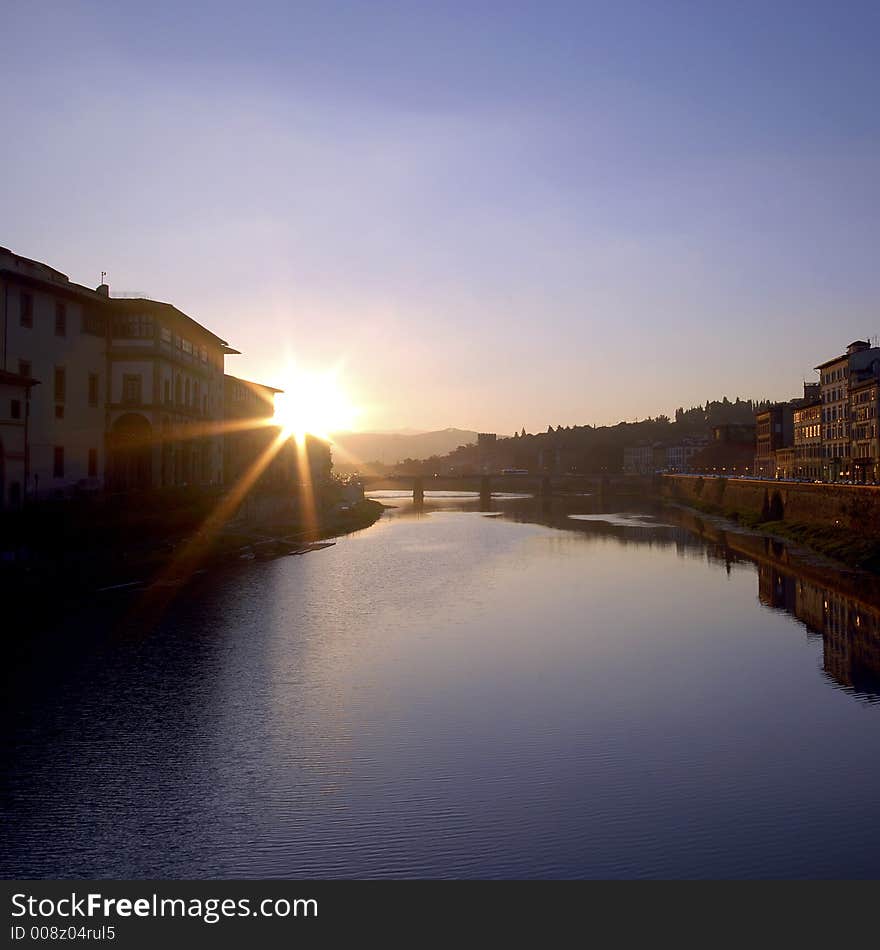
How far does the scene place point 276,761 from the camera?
1933 cm

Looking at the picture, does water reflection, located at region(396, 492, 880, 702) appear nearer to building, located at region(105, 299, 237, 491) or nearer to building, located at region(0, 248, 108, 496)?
building, located at region(105, 299, 237, 491)

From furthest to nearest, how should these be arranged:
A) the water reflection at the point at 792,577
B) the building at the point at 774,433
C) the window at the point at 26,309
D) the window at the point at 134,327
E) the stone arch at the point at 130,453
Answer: the building at the point at 774,433 < the window at the point at 134,327 < the stone arch at the point at 130,453 < the window at the point at 26,309 < the water reflection at the point at 792,577

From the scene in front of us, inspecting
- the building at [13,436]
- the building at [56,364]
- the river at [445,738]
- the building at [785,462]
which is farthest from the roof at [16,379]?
the building at [785,462]

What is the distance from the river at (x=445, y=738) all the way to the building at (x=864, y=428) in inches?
1843

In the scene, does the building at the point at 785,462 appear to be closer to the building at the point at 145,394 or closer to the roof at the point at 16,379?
the building at the point at 145,394

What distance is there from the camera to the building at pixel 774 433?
132000 mm

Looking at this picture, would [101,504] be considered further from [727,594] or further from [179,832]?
[179,832]

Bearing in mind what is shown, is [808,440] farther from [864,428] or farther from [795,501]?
[795,501]

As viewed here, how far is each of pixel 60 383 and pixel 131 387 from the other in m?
7.18

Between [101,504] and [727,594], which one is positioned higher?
[101,504]

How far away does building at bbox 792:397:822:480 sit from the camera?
10375cm

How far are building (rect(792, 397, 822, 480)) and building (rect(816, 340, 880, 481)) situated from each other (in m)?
2.48

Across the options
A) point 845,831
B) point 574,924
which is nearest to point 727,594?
point 845,831

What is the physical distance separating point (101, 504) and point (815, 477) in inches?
3264
